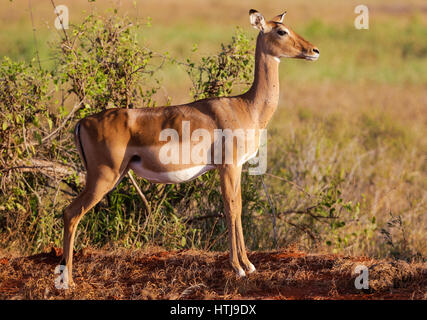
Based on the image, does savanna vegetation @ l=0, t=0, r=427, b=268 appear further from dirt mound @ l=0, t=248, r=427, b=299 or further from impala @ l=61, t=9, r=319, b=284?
impala @ l=61, t=9, r=319, b=284

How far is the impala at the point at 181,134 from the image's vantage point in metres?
5.96

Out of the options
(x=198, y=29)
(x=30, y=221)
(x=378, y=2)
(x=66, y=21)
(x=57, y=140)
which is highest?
(x=378, y=2)

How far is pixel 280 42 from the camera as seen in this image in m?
6.41

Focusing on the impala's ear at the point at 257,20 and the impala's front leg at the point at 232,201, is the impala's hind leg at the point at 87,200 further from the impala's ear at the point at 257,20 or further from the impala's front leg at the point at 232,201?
the impala's ear at the point at 257,20

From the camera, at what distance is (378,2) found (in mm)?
58094

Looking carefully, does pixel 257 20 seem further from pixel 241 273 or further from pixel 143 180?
pixel 143 180

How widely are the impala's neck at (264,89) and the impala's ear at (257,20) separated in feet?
0.36

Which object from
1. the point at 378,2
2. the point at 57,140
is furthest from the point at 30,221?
the point at 378,2

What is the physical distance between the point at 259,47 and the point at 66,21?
2687 mm

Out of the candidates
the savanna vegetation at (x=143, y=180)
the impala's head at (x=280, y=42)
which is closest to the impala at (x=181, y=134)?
the impala's head at (x=280, y=42)

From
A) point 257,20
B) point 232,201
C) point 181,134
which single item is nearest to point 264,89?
point 257,20

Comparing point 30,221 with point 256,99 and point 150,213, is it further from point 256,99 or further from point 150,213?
point 256,99

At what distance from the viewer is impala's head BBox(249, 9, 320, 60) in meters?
6.36

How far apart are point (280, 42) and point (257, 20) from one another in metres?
0.34
